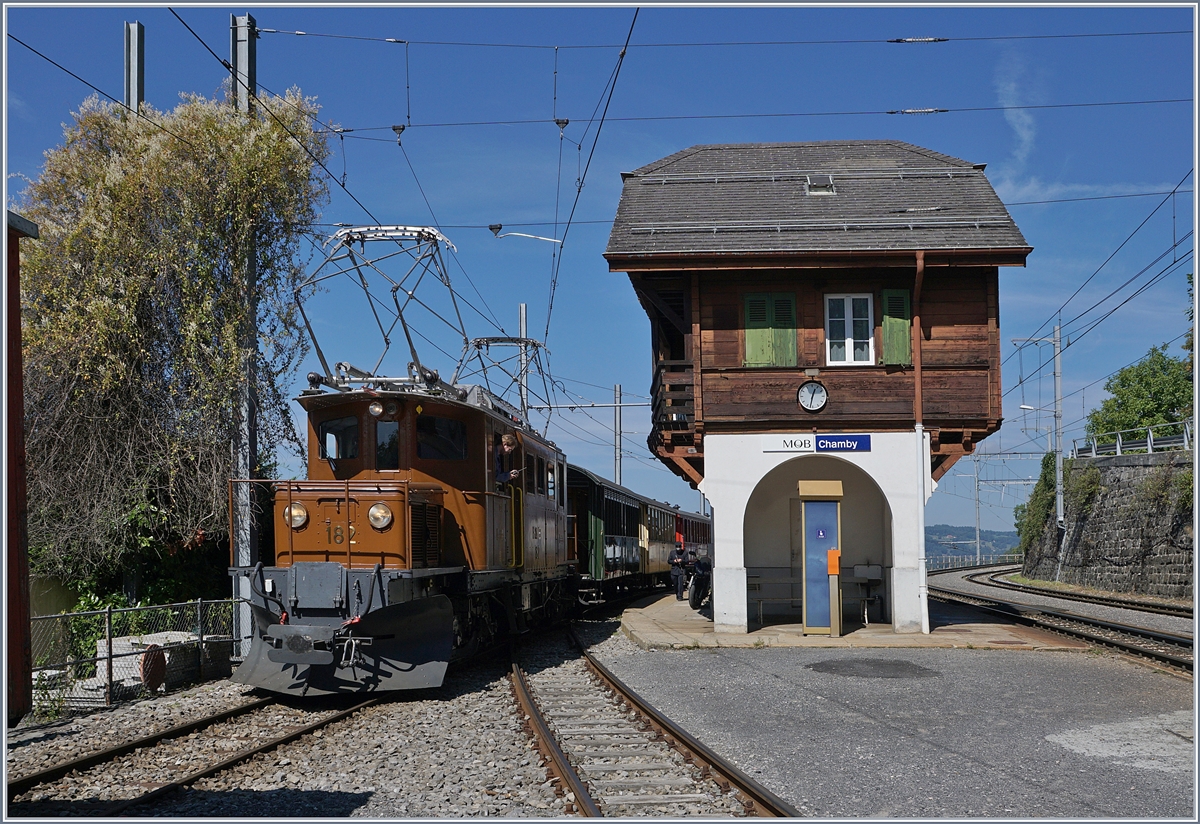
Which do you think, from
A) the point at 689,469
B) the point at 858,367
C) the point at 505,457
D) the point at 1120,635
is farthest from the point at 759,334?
the point at 1120,635

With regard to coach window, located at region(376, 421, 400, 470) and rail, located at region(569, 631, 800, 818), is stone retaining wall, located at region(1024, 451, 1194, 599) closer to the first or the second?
rail, located at region(569, 631, 800, 818)

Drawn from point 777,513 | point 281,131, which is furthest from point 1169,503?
point 281,131

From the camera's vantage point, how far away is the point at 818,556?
15797 millimetres

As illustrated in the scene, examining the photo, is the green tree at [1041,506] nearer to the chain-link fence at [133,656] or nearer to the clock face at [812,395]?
the clock face at [812,395]

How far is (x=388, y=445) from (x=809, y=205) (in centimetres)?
916

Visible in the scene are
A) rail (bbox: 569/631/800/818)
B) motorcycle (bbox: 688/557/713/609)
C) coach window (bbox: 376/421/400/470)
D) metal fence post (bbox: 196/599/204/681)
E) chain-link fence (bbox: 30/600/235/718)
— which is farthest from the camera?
motorcycle (bbox: 688/557/713/609)

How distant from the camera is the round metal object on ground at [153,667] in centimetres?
1098

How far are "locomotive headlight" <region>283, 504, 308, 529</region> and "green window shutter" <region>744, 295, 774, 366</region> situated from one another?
8.27 m

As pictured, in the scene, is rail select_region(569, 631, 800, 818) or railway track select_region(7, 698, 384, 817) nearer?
rail select_region(569, 631, 800, 818)

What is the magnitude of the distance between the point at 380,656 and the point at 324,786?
11.6 ft

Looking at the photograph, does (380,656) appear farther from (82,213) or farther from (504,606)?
(82,213)

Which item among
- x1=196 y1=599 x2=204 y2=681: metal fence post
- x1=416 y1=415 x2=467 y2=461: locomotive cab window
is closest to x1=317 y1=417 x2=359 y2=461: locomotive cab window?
x1=416 y1=415 x2=467 y2=461: locomotive cab window

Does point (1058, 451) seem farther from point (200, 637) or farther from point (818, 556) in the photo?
point (200, 637)

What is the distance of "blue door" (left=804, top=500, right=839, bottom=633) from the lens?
51.5 feet
